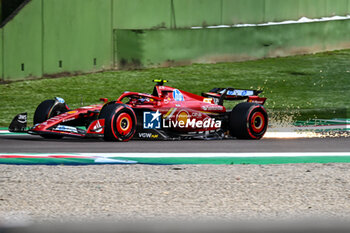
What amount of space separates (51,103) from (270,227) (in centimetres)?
655

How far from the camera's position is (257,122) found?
477 inches

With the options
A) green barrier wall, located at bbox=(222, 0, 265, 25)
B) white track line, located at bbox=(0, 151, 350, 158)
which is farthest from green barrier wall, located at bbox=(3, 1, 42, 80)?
white track line, located at bbox=(0, 151, 350, 158)

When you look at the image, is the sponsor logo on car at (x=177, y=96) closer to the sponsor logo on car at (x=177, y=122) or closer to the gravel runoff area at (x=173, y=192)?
the sponsor logo on car at (x=177, y=122)

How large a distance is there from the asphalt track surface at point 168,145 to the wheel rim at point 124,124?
7.1 inches

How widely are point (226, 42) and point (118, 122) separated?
11.7m

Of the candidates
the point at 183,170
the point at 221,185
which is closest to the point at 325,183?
the point at 221,185

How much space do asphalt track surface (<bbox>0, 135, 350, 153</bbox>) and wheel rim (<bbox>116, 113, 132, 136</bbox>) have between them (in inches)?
7.1

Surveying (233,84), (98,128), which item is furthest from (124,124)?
(233,84)

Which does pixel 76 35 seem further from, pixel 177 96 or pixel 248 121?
pixel 248 121

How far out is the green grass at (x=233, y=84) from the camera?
1734cm

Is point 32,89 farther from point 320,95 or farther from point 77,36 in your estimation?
point 320,95

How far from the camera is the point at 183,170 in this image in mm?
8656

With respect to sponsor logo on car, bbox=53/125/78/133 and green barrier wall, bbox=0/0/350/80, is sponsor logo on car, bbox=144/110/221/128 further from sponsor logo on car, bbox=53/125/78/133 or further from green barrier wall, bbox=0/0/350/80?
green barrier wall, bbox=0/0/350/80

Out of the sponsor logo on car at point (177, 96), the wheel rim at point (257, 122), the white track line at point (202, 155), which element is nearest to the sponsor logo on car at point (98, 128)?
the white track line at point (202, 155)
